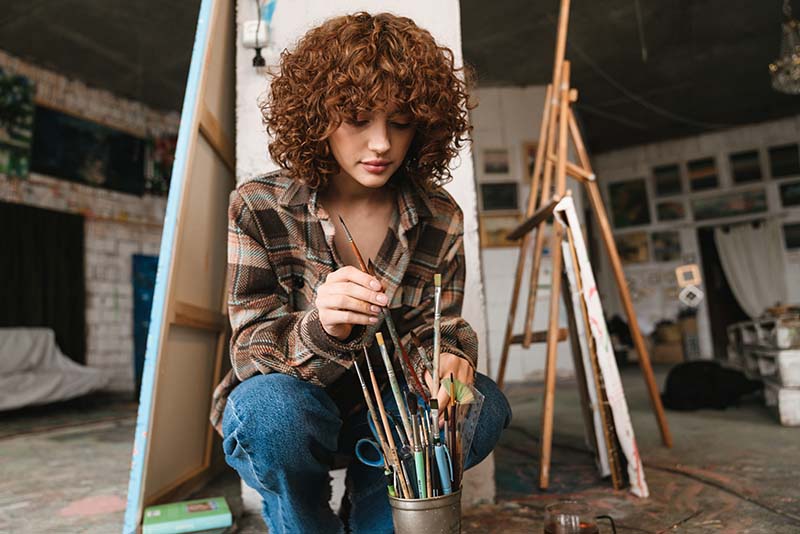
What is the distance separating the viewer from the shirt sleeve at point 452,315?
1207 millimetres

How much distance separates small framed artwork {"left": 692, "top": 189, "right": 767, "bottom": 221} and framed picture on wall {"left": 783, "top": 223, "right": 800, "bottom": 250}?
40cm

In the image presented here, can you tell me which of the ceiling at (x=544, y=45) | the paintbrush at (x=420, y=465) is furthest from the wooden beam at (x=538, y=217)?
the ceiling at (x=544, y=45)

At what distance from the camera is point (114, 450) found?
3039 millimetres

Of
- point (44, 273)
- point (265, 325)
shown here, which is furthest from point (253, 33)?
point (44, 273)

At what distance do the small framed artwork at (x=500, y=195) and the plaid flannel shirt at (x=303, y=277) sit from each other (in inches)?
212

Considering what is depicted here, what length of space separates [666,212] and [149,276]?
24.3ft

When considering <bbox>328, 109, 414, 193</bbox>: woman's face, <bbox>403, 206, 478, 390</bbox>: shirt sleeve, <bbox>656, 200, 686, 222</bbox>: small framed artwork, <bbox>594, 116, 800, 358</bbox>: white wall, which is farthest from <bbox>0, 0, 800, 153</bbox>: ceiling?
<bbox>328, 109, 414, 193</bbox>: woman's face

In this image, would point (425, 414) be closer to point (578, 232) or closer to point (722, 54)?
point (578, 232)

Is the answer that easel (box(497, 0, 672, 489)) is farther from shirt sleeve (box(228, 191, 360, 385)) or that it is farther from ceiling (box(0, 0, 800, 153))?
ceiling (box(0, 0, 800, 153))

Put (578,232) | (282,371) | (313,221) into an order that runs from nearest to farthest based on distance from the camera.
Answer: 1. (282,371)
2. (313,221)
3. (578,232)

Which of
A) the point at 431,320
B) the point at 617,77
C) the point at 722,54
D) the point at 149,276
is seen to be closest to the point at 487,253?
the point at 617,77

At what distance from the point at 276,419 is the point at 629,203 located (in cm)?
947

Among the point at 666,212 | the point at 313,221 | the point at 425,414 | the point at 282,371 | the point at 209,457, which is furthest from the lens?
the point at 666,212

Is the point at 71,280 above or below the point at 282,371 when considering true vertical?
above
